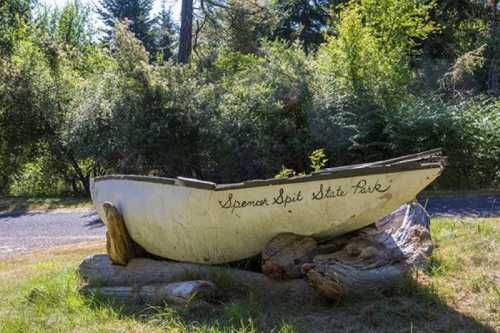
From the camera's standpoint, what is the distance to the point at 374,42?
13156mm

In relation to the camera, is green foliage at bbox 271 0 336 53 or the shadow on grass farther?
green foliage at bbox 271 0 336 53

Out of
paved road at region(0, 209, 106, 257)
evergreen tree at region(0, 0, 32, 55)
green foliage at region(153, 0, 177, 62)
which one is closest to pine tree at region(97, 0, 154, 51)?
green foliage at region(153, 0, 177, 62)

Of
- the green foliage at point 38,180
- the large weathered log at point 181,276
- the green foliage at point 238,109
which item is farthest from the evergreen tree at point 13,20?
the large weathered log at point 181,276

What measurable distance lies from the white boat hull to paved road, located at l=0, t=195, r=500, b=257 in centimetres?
395

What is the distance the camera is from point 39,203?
12484mm

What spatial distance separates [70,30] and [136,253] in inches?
1025

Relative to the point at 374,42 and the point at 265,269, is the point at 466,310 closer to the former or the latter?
the point at 265,269

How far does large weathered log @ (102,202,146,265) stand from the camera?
4.33 m

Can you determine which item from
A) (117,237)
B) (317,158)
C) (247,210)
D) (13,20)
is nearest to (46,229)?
(117,237)

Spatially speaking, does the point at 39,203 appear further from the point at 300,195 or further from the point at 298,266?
the point at 300,195

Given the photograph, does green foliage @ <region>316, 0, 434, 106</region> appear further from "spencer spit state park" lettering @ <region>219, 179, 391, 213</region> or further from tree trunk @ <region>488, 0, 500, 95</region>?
"spencer spit state park" lettering @ <region>219, 179, 391, 213</region>

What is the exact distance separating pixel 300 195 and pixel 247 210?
44 cm

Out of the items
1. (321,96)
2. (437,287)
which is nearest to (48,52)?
(321,96)

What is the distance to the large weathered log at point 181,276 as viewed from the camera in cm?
372
